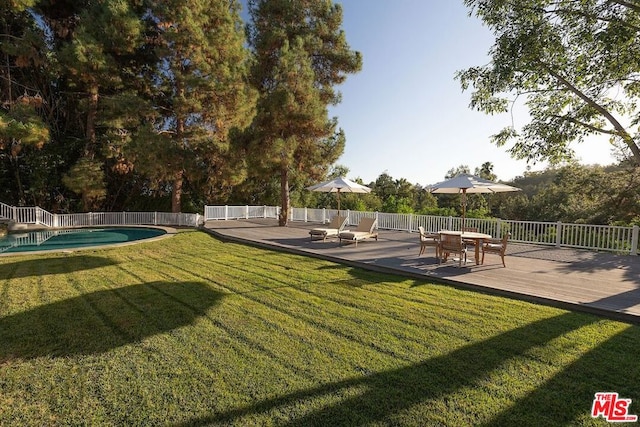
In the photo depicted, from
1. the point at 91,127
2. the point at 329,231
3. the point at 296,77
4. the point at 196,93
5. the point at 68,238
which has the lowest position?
the point at 68,238

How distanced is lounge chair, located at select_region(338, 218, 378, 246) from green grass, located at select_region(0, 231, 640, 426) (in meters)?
4.07

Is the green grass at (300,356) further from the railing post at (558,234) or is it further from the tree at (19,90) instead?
the tree at (19,90)

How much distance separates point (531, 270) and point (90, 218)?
19697mm

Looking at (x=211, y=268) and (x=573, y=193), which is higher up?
(x=573, y=193)

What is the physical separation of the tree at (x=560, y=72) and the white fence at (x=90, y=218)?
1468cm

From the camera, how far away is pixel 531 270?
6.41 m

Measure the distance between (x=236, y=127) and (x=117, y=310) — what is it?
13679 mm

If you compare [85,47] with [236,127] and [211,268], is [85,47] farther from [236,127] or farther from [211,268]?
[211,268]

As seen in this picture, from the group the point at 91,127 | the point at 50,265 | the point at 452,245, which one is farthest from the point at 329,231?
the point at 91,127

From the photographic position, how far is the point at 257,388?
2.58 meters

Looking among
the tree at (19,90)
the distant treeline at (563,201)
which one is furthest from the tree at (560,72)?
the tree at (19,90)

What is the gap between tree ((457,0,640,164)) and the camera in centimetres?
635

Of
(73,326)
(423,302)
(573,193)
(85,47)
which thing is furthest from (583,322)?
(573,193)

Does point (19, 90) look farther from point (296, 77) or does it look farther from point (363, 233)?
point (363, 233)
